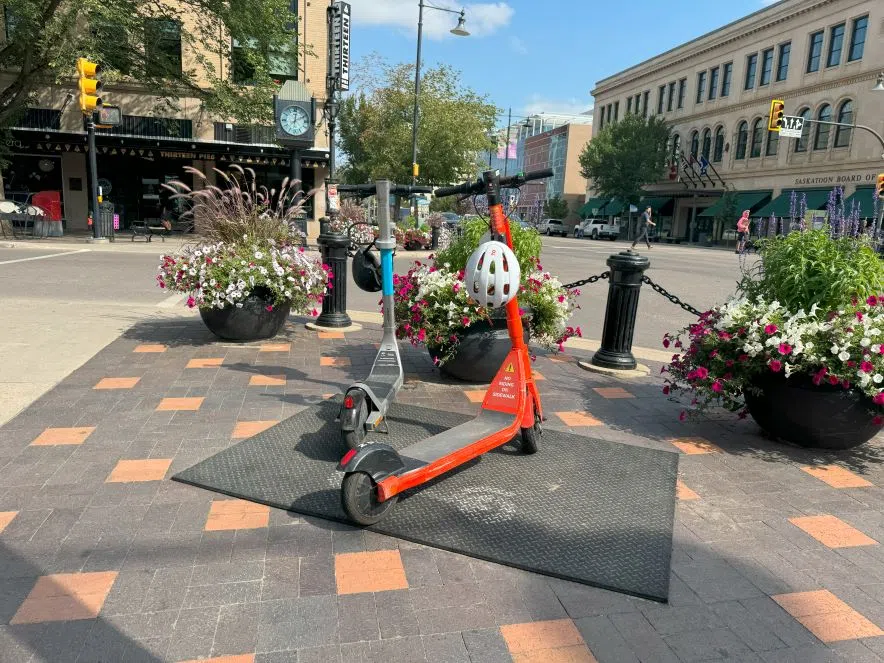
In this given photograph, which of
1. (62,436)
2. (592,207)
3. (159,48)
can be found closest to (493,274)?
(62,436)

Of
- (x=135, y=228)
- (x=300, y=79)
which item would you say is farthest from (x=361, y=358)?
(x=300, y=79)

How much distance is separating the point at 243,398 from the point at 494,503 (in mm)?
2376

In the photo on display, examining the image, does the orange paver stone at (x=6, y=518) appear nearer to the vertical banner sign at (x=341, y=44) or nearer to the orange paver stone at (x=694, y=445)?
the orange paver stone at (x=694, y=445)

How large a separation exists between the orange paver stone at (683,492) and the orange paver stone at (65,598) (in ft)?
9.04

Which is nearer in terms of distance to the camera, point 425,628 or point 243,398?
point 425,628

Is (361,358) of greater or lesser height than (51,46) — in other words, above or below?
below

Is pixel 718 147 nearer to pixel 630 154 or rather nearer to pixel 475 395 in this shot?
pixel 630 154

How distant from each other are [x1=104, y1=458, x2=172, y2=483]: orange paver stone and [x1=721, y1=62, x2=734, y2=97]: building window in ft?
163

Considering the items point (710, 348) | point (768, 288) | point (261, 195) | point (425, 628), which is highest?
point (261, 195)

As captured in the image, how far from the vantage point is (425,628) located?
2.20m

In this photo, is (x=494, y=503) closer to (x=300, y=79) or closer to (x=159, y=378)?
(x=159, y=378)

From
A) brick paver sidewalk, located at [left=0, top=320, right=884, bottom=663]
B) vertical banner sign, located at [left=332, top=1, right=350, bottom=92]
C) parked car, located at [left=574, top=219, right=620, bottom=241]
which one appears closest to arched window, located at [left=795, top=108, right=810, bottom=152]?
parked car, located at [left=574, top=219, right=620, bottom=241]

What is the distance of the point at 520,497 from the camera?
10.6 ft

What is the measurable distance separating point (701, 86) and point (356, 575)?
5317 cm
